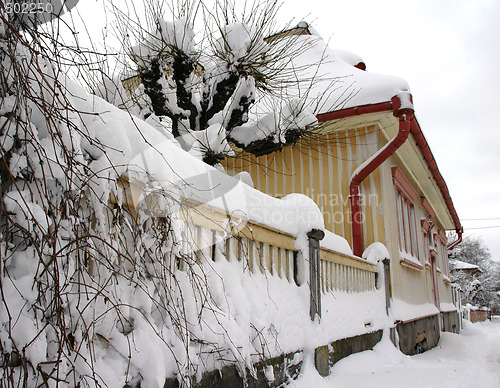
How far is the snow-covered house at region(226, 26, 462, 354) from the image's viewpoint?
636 cm

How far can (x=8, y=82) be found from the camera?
1335 mm

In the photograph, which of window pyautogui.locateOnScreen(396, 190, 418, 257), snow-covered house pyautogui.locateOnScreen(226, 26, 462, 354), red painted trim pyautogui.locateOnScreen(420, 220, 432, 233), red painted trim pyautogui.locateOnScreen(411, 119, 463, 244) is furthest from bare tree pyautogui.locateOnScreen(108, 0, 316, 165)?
red painted trim pyautogui.locateOnScreen(420, 220, 432, 233)

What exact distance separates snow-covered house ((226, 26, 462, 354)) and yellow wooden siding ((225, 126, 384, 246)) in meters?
0.02

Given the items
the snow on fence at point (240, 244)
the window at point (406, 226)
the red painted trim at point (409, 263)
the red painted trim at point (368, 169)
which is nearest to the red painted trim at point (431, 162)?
the red painted trim at point (368, 169)

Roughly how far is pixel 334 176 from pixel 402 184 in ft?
6.01

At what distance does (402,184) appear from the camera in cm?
803

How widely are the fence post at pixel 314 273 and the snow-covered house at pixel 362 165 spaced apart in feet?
7.97

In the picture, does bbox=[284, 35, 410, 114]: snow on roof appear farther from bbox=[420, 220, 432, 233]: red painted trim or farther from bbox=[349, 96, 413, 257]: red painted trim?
bbox=[420, 220, 432, 233]: red painted trim

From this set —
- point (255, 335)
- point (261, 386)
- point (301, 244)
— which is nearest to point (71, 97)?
point (255, 335)

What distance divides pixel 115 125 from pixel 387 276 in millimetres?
5396

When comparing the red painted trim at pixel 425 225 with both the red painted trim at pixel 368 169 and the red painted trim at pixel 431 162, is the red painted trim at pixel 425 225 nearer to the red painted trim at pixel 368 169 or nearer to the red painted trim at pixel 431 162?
the red painted trim at pixel 431 162

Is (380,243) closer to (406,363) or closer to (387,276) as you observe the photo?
(387,276)

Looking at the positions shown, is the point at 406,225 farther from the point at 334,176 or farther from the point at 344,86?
the point at 344,86

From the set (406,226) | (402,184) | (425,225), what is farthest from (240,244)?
(425,225)
